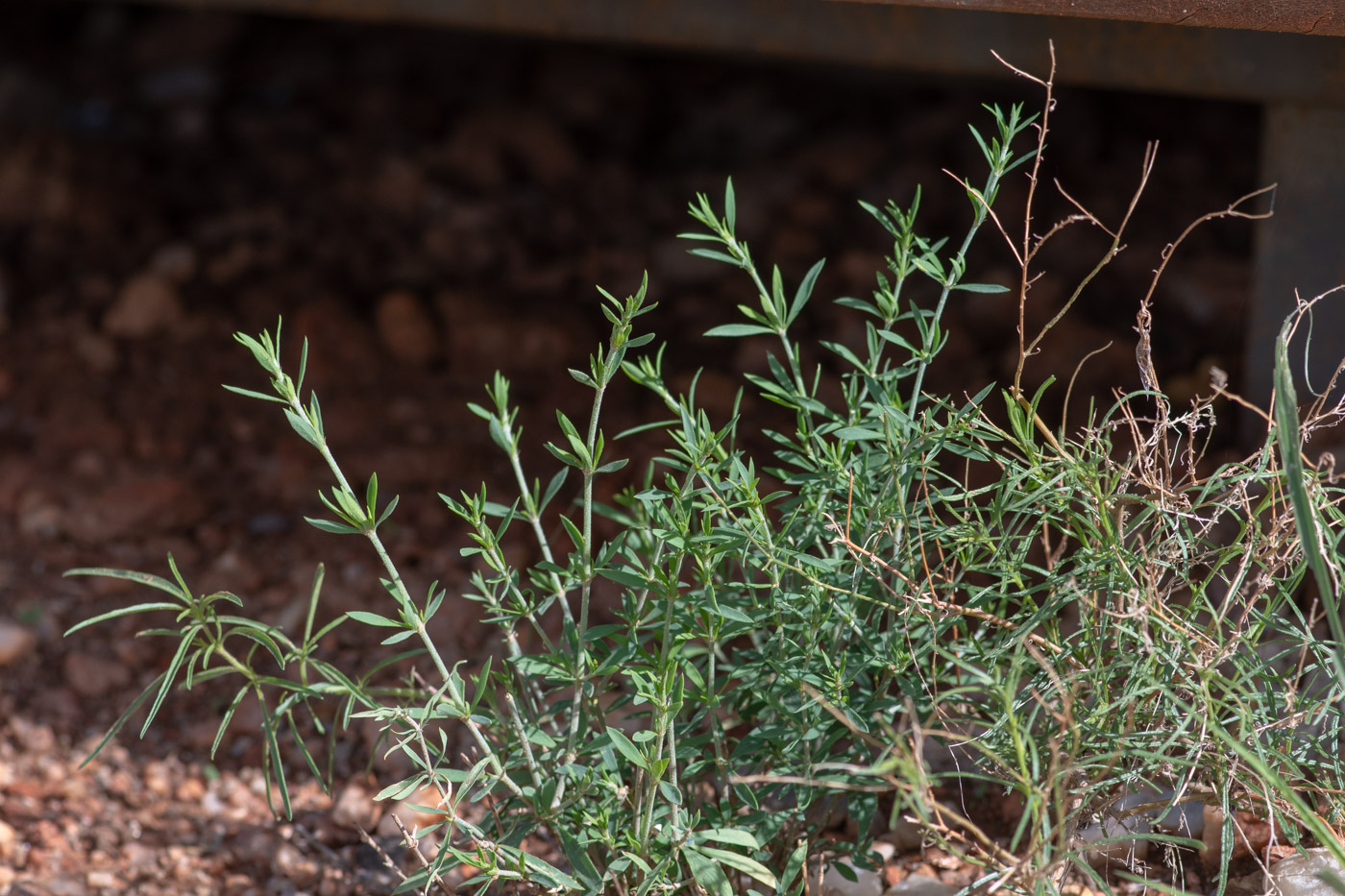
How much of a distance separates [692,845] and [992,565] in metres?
0.45

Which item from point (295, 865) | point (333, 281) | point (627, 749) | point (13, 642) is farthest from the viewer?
point (333, 281)

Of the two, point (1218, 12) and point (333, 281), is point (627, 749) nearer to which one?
point (1218, 12)

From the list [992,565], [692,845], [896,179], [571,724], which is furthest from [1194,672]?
[896,179]

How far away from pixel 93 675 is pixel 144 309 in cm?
124

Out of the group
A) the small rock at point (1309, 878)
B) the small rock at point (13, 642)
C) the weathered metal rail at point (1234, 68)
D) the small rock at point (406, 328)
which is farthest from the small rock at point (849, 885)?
the small rock at point (406, 328)

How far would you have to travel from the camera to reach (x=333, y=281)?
319 centimetres

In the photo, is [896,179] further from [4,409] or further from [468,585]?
[4,409]

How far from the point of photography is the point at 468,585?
2232 millimetres

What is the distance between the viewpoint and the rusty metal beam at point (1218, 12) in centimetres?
155

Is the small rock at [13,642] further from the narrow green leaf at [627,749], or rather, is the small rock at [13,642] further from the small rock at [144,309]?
the narrow green leaf at [627,749]

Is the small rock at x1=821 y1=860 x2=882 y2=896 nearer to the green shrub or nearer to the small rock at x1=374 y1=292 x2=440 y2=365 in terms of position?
the green shrub

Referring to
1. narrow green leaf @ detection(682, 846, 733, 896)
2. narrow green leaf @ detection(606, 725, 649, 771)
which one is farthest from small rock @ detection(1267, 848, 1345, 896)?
narrow green leaf @ detection(606, 725, 649, 771)

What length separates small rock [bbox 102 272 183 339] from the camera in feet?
9.98

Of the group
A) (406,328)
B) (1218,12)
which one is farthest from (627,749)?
(406,328)
